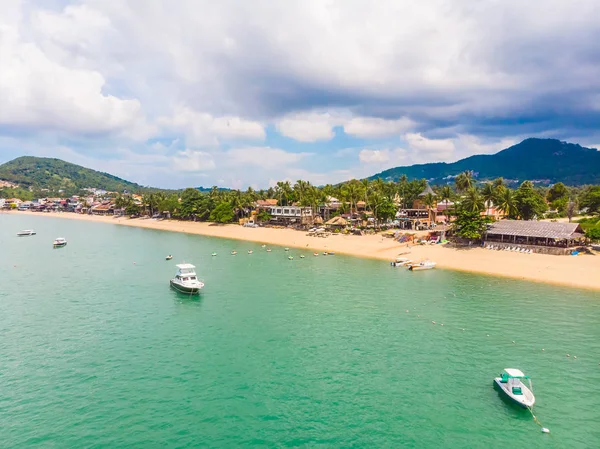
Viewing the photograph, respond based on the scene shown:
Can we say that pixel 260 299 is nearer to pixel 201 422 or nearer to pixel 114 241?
pixel 201 422

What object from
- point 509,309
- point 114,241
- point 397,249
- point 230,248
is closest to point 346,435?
point 509,309

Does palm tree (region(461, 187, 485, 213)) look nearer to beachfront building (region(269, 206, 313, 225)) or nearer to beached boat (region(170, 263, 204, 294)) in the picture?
beachfront building (region(269, 206, 313, 225))

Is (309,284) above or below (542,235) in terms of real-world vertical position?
below

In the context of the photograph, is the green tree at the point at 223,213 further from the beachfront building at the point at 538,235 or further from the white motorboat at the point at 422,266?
the beachfront building at the point at 538,235

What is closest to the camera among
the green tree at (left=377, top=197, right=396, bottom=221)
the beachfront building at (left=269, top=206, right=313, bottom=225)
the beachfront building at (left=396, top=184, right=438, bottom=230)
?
the green tree at (left=377, top=197, right=396, bottom=221)

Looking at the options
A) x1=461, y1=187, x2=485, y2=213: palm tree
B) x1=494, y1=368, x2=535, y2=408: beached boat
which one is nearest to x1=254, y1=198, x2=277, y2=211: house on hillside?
x1=461, y1=187, x2=485, y2=213: palm tree

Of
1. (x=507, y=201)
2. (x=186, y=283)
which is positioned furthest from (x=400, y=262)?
(x=186, y=283)
